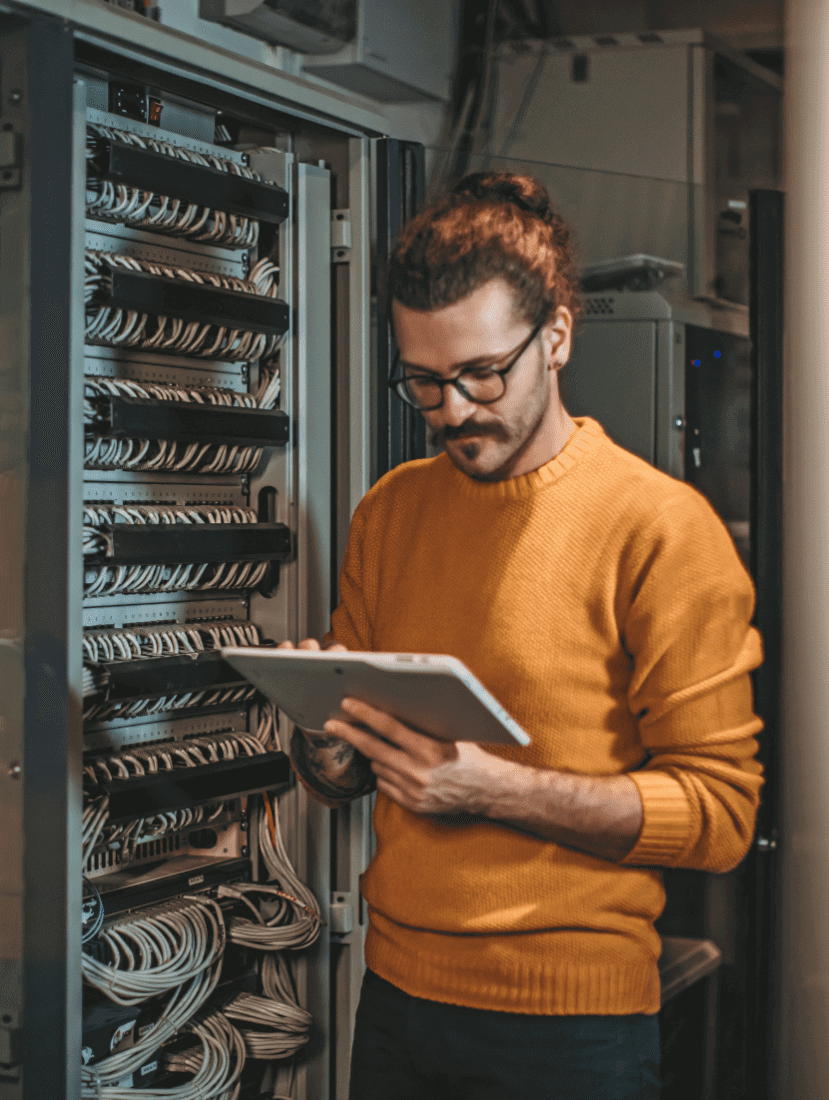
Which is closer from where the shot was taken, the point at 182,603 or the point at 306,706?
the point at 306,706

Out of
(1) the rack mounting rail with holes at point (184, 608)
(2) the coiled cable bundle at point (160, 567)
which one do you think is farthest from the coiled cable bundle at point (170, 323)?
(2) the coiled cable bundle at point (160, 567)

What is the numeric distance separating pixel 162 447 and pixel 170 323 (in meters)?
0.21

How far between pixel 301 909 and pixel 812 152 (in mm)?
1602

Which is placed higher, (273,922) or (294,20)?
(294,20)

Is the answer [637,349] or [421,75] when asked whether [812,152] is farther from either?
[421,75]

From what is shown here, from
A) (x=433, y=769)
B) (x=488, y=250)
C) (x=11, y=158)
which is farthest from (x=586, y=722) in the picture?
(x=11, y=158)

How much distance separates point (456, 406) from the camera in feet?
4.99

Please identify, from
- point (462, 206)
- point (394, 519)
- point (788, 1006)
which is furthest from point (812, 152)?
point (788, 1006)

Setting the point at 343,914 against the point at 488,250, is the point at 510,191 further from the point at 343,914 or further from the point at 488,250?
the point at 343,914

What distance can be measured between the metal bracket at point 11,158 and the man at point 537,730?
1.77ft

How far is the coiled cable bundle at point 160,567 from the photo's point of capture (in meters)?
1.82

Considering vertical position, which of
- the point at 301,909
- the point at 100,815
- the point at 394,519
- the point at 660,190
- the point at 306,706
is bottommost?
the point at 301,909

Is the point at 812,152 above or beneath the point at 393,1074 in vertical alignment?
above

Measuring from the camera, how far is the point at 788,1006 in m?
2.14
